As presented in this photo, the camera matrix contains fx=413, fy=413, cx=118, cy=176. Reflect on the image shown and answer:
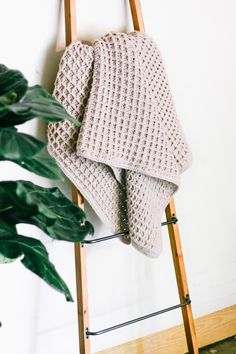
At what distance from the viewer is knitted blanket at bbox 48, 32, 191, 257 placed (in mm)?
1071

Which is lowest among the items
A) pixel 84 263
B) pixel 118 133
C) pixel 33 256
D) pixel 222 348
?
pixel 222 348

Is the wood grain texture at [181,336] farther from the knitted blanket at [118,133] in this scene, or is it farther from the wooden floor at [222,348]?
the knitted blanket at [118,133]

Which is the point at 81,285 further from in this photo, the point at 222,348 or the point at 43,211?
the point at 222,348

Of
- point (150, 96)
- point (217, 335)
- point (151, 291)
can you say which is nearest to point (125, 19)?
point (150, 96)

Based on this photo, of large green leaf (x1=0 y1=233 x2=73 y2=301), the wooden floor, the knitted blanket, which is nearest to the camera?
large green leaf (x1=0 y1=233 x2=73 y2=301)

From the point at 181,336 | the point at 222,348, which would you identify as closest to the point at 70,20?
the point at 181,336

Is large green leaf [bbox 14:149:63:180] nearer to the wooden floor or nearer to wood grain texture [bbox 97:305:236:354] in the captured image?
wood grain texture [bbox 97:305:236:354]

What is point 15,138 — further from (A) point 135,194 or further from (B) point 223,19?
(B) point 223,19

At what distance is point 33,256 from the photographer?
2.23 feet

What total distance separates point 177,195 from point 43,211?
923 mm

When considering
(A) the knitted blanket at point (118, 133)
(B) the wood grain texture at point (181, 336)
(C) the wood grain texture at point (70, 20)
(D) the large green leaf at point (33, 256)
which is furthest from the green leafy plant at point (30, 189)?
(B) the wood grain texture at point (181, 336)

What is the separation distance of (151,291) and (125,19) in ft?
3.01

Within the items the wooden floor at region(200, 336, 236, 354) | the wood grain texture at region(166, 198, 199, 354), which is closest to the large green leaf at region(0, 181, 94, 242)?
the wood grain texture at region(166, 198, 199, 354)

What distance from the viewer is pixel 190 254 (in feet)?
5.06
